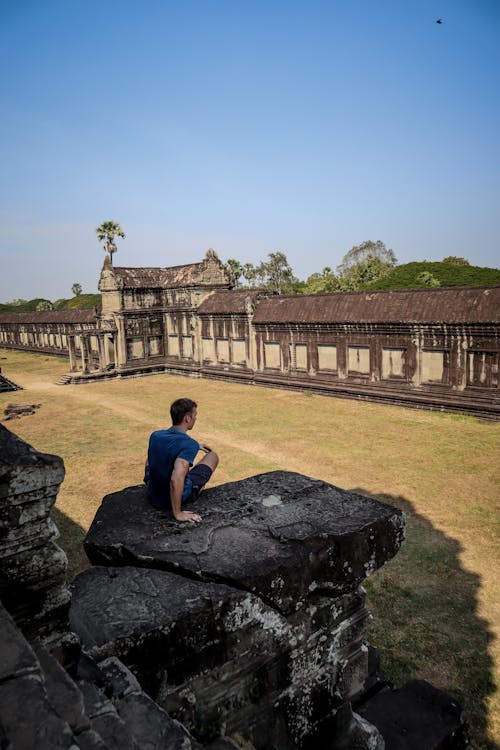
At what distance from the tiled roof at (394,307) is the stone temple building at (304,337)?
0.14 feet

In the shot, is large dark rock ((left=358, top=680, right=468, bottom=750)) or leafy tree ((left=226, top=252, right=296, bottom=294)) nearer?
large dark rock ((left=358, top=680, right=468, bottom=750))

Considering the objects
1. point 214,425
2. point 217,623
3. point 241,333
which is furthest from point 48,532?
point 241,333

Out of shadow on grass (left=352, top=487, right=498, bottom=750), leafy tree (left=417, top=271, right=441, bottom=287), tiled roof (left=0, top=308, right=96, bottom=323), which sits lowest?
shadow on grass (left=352, top=487, right=498, bottom=750)

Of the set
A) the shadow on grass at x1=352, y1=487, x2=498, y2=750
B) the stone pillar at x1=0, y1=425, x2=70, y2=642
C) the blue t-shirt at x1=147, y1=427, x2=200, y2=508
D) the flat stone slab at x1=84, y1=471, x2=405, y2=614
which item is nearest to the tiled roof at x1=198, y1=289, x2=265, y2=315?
the shadow on grass at x1=352, y1=487, x2=498, y2=750

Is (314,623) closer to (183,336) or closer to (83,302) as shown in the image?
(183,336)

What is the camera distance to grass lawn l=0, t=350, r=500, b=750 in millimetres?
5164

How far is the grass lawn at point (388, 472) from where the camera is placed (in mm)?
5164

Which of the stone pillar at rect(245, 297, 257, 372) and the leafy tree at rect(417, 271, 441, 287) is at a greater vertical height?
the leafy tree at rect(417, 271, 441, 287)

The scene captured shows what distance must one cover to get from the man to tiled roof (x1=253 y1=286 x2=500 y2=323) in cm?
1427

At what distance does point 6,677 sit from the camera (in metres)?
1.59

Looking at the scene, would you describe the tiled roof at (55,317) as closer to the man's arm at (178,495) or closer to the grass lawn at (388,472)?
the grass lawn at (388,472)

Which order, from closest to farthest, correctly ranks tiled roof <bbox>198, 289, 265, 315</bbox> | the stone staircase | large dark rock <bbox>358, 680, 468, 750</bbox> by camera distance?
the stone staircase → large dark rock <bbox>358, 680, 468, 750</bbox> → tiled roof <bbox>198, 289, 265, 315</bbox>

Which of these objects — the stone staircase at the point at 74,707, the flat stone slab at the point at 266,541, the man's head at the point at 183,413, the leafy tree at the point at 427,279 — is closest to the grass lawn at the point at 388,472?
the flat stone slab at the point at 266,541

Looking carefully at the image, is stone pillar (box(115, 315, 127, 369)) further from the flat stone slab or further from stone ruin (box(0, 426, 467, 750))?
the flat stone slab
